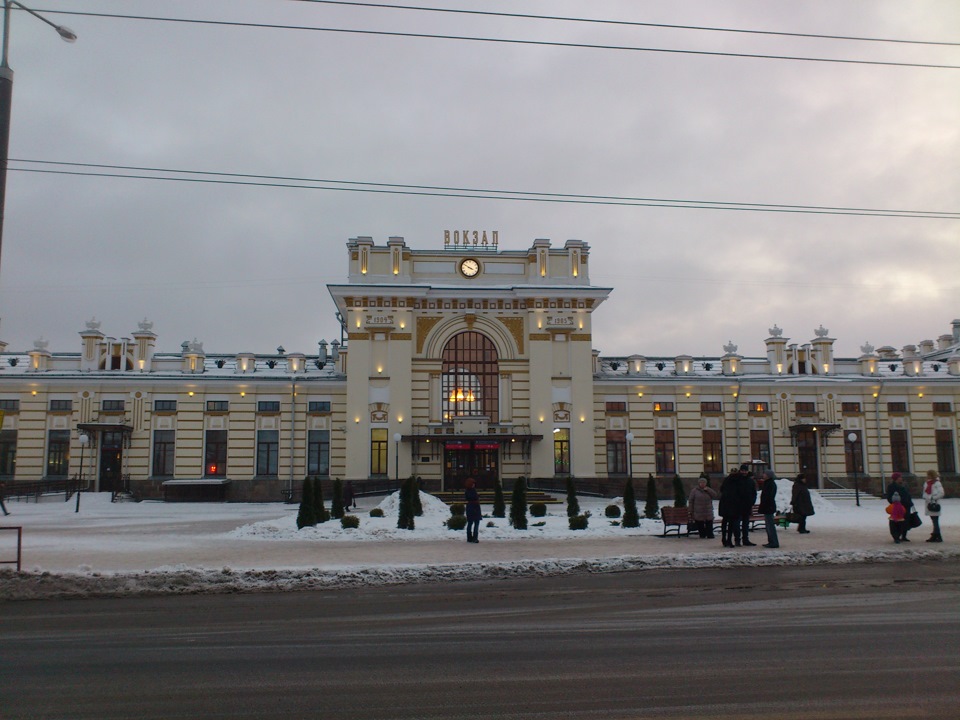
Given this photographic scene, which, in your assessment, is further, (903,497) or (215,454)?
(215,454)

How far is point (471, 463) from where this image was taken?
42.5 meters

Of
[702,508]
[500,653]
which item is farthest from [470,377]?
[500,653]

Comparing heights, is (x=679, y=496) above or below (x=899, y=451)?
below

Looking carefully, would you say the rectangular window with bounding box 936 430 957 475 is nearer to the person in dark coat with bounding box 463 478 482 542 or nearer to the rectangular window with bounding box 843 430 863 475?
the rectangular window with bounding box 843 430 863 475

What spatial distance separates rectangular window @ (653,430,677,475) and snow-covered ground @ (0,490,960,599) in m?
17.6

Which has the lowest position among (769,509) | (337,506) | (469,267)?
(337,506)

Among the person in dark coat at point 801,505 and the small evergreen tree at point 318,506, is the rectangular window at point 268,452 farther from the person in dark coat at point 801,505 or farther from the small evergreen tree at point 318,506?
the person in dark coat at point 801,505

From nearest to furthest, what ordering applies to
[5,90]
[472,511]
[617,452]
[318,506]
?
[5,90]
[472,511]
[318,506]
[617,452]

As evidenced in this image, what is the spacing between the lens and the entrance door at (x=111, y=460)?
43062 mm

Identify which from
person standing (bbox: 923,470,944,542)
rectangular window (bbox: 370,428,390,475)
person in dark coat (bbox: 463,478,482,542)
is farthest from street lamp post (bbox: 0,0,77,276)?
rectangular window (bbox: 370,428,390,475)

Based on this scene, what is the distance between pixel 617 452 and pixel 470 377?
1060 centimetres

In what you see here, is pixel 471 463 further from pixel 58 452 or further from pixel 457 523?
pixel 58 452

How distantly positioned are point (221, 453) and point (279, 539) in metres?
25.3

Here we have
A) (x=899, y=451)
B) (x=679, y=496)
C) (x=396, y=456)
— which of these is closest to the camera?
(x=679, y=496)
